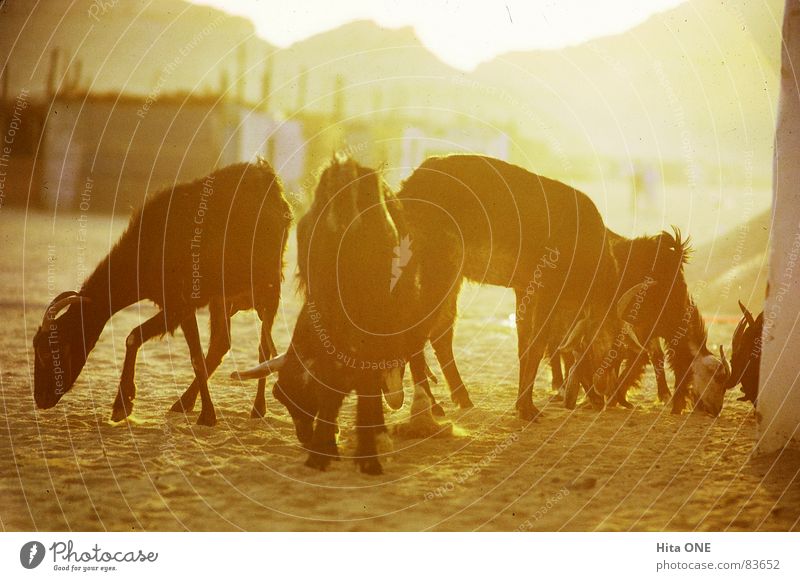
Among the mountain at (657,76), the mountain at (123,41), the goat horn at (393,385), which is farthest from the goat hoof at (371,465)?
the mountain at (123,41)

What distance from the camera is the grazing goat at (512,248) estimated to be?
8.53 meters

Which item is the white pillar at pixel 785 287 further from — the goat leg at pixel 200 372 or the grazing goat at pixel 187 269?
the goat leg at pixel 200 372

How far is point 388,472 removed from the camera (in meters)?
6.93

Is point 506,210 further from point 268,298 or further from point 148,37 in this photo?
point 148,37

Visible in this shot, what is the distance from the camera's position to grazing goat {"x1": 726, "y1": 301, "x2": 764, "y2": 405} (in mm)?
8977

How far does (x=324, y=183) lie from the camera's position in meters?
6.74

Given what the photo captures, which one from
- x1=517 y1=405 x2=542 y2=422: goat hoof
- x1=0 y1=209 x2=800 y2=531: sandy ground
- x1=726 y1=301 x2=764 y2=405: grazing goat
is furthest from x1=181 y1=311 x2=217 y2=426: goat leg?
x1=726 y1=301 x2=764 y2=405: grazing goat

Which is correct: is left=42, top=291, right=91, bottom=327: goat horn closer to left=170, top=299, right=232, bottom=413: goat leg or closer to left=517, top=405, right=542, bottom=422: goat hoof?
left=170, top=299, right=232, bottom=413: goat leg

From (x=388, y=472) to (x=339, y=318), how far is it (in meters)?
1.35

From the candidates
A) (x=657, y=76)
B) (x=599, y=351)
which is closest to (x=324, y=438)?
(x=599, y=351)

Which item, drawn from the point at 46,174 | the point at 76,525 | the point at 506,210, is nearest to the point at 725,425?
the point at 506,210

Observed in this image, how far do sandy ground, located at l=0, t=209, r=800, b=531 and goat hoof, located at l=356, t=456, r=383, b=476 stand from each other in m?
0.06
